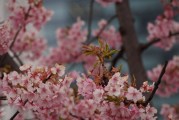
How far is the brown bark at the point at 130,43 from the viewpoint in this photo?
263cm

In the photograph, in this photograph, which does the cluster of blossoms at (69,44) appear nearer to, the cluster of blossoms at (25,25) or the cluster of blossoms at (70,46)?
the cluster of blossoms at (70,46)

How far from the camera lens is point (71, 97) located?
1.37 metres

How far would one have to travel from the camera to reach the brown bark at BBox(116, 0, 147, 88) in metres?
2.63

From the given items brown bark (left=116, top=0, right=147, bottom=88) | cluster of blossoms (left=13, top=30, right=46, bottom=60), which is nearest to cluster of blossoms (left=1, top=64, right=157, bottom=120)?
brown bark (left=116, top=0, right=147, bottom=88)

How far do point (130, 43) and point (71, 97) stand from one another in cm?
145

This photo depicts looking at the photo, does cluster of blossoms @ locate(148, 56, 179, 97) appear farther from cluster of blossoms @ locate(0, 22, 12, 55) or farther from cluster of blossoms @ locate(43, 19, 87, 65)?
cluster of blossoms @ locate(0, 22, 12, 55)

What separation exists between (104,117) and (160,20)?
2191mm

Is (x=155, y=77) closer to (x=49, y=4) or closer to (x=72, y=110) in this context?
(x=72, y=110)

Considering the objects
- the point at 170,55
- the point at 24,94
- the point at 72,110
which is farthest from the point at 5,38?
the point at 170,55

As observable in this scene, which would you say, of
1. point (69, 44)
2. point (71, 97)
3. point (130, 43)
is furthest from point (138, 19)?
point (71, 97)

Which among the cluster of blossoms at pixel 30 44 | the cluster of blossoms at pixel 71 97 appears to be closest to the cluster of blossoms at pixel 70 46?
the cluster of blossoms at pixel 30 44

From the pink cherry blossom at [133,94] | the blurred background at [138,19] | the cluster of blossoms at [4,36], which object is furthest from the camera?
the blurred background at [138,19]

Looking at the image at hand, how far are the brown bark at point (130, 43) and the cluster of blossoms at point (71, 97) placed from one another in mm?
1235

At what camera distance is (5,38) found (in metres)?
1.67
